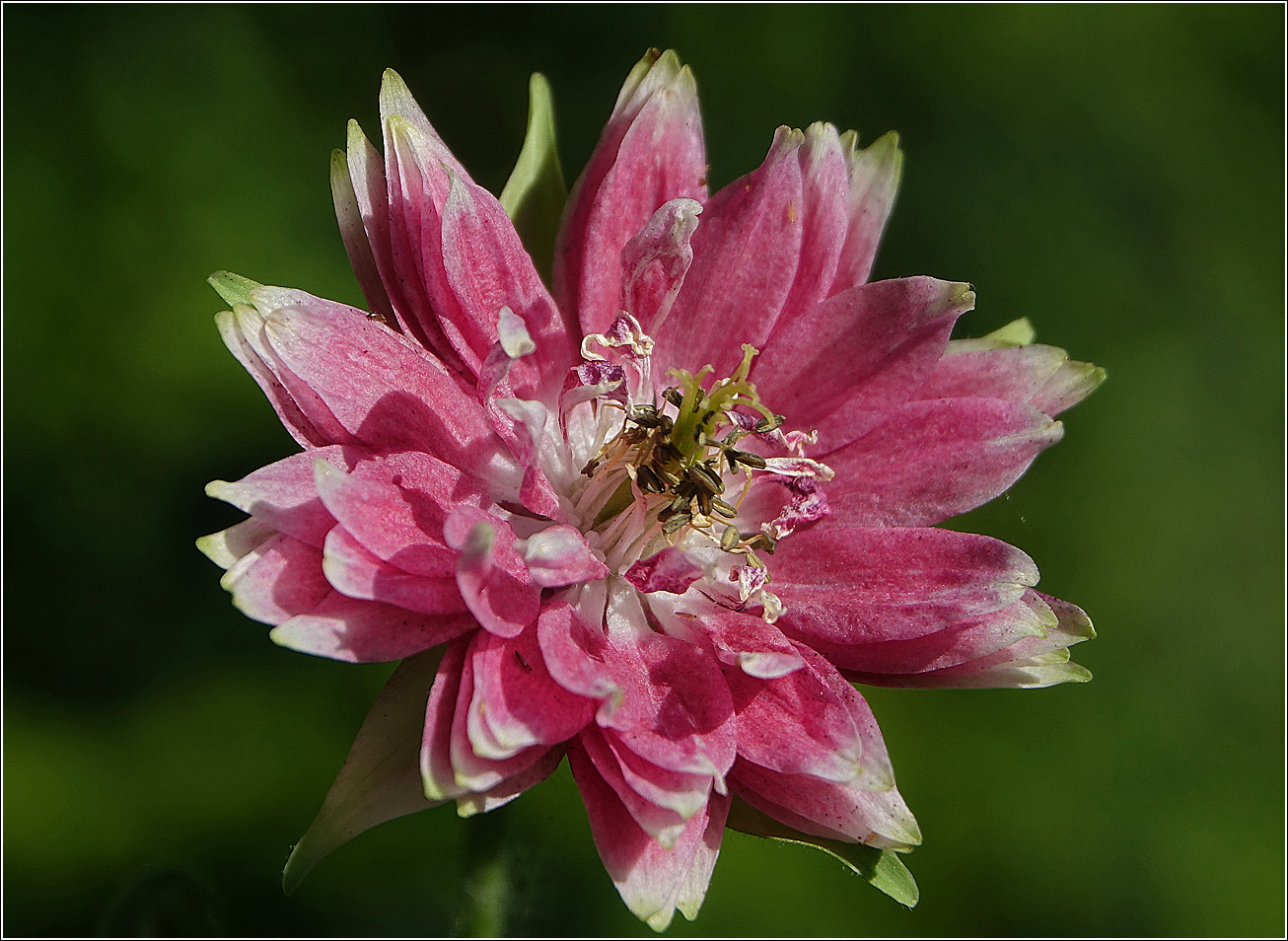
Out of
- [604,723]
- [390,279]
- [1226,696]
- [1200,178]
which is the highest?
[1200,178]

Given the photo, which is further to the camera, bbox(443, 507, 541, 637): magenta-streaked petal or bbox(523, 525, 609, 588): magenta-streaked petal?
bbox(523, 525, 609, 588): magenta-streaked petal

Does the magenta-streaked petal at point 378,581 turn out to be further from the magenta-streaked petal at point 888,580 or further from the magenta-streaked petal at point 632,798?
A: the magenta-streaked petal at point 888,580

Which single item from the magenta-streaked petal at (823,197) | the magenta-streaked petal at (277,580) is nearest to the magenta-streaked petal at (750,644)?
the magenta-streaked petal at (823,197)

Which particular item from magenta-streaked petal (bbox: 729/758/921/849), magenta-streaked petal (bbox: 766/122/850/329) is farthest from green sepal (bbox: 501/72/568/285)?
magenta-streaked petal (bbox: 729/758/921/849)

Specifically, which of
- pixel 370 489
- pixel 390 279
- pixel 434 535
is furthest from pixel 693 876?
pixel 390 279

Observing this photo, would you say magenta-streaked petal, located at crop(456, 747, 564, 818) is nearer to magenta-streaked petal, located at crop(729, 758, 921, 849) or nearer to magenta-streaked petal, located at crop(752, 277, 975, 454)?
magenta-streaked petal, located at crop(729, 758, 921, 849)

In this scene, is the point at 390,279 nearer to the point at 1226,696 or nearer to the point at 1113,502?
the point at 1113,502

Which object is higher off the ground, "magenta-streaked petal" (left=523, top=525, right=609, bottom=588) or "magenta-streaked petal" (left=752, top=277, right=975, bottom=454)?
"magenta-streaked petal" (left=752, top=277, right=975, bottom=454)

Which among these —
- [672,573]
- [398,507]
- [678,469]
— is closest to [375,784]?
[398,507]
